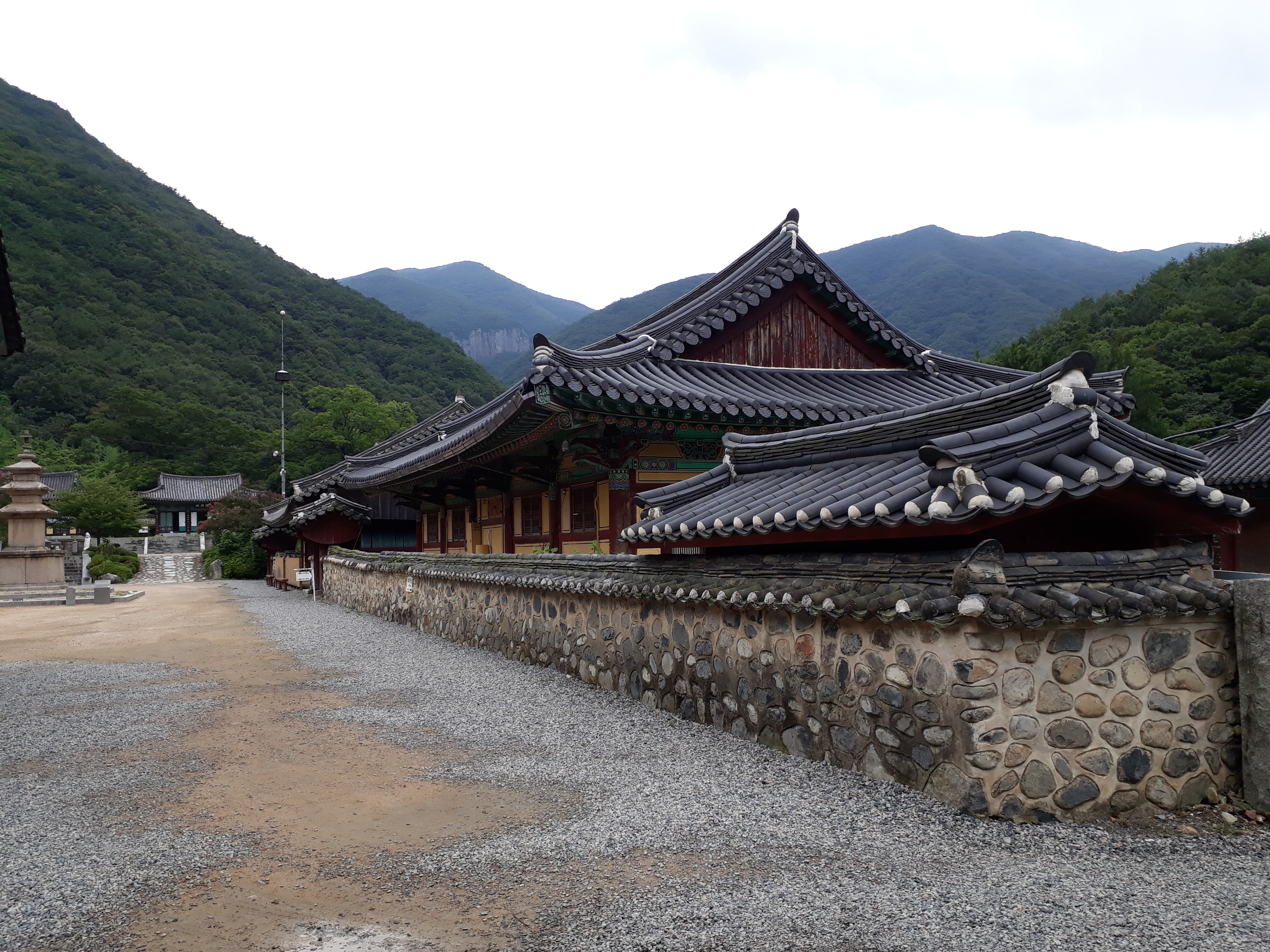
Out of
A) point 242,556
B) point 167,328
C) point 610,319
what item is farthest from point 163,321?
point 610,319

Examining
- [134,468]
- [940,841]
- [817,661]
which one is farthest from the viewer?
[134,468]

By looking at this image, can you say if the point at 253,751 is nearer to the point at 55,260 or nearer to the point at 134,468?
the point at 134,468

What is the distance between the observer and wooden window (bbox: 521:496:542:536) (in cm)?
1631

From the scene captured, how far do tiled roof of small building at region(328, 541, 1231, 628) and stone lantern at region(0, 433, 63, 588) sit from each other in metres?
31.9

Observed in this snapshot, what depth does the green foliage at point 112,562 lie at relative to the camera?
37.4 m

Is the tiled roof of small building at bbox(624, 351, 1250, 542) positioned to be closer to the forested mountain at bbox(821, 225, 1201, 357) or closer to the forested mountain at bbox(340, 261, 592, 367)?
the forested mountain at bbox(821, 225, 1201, 357)

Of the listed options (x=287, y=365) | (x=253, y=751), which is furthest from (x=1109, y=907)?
(x=287, y=365)

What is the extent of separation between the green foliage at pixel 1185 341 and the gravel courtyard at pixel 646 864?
109 feet

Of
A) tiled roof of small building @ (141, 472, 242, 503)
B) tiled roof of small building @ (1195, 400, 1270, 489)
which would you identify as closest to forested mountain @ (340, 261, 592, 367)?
tiled roof of small building @ (141, 472, 242, 503)

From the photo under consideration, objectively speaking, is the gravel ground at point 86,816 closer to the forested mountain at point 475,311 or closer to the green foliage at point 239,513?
the green foliage at point 239,513

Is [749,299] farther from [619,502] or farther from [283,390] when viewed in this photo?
[283,390]

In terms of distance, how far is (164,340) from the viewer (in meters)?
80.1

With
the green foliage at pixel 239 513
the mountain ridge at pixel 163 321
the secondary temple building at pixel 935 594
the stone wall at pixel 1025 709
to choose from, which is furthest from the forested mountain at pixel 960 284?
the stone wall at pixel 1025 709

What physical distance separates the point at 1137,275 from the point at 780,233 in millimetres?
139584
